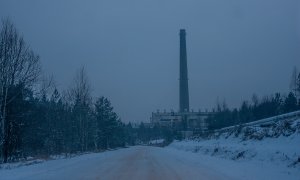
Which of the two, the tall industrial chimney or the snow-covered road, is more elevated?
the tall industrial chimney

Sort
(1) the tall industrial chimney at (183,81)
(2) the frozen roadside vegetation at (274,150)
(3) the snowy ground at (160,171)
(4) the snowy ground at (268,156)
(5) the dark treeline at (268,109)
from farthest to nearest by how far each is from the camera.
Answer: (1) the tall industrial chimney at (183,81) < (5) the dark treeline at (268,109) < (2) the frozen roadside vegetation at (274,150) < (4) the snowy ground at (268,156) < (3) the snowy ground at (160,171)

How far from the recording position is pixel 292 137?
82.0 feet

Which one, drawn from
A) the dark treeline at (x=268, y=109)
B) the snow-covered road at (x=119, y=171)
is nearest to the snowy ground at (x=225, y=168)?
the snow-covered road at (x=119, y=171)

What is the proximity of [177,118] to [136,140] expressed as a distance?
26.9 metres

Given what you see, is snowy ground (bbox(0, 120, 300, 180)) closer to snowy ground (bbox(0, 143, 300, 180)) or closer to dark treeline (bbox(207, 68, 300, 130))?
snowy ground (bbox(0, 143, 300, 180))

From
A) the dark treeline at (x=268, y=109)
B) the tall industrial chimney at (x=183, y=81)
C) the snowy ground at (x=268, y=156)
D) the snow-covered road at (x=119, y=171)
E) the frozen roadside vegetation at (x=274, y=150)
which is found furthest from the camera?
the tall industrial chimney at (x=183, y=81)

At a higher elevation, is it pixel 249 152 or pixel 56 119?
pixel 56 119

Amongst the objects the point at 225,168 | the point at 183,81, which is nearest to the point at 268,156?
the point at 225,168

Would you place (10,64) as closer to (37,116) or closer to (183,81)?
(37,116)

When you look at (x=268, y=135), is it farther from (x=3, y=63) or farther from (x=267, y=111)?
(x=267, y=111)

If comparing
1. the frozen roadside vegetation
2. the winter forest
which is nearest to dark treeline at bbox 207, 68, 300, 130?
the winter forest

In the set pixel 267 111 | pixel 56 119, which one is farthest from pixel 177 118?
pixel 56 119

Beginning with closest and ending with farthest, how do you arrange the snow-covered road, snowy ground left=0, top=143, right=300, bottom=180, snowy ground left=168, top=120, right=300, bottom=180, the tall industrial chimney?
snowy ground left=0, top=143, right=300, bottom=180, the snow-covered road, snowy ground left=168, top=120, right=300, bottom=180, the tall industrial chimney

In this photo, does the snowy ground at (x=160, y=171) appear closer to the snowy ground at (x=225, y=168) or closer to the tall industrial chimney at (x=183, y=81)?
the snowy ground at (x=225, y=168)
